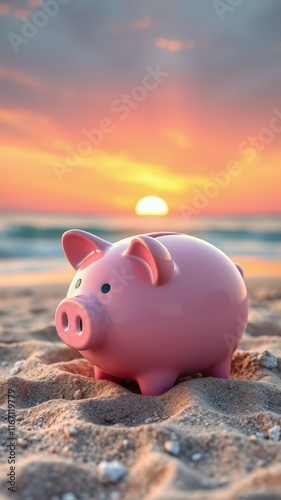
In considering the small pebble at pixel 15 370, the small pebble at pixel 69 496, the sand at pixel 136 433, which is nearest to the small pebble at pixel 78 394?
the sand at pixel 136 433

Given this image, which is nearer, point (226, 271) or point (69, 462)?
point (69, 462)

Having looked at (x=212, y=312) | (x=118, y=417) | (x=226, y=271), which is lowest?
(x=118, y=417)

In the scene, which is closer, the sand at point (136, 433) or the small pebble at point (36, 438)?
the sand at point (136, 433)

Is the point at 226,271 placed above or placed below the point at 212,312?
Result: above

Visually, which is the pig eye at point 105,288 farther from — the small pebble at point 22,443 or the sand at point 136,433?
the small pebble at point 22,443

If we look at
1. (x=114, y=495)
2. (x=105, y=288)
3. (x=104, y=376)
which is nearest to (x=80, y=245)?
(x=105, y=288)

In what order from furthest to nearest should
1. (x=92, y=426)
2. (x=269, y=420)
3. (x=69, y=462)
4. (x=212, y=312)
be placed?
(x=212, y=312) → (x=269, y=420) → (x=92, y=426) → (x=69, y=462)

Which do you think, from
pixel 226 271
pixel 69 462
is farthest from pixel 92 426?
pixel 226 271

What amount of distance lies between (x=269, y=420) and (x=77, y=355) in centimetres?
183

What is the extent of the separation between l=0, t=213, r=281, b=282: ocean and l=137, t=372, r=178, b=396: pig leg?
673 cm

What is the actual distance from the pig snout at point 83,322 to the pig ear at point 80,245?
44 cm

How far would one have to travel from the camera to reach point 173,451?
2.07 meters

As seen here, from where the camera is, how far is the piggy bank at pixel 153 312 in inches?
108

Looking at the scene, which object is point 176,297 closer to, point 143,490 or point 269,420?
point 269,420
